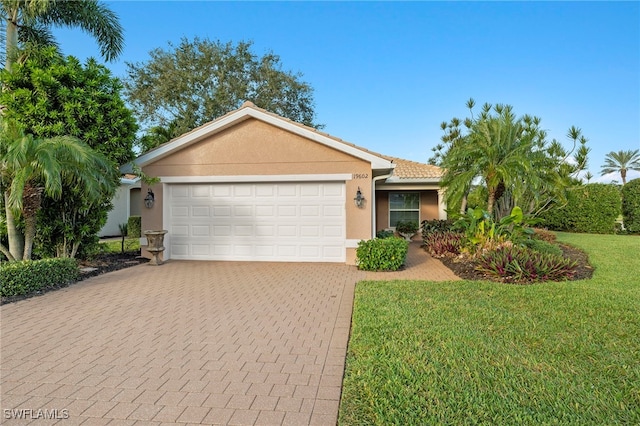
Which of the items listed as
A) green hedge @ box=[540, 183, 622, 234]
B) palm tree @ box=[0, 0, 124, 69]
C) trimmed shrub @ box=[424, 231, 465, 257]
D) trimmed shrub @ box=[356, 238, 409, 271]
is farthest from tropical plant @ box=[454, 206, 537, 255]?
palm tree @ box=[0, 0, 124, 69]

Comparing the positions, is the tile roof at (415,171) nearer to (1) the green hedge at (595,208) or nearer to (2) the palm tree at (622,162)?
(1) the green hedge at (595,208)

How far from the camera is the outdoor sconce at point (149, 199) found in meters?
10.9

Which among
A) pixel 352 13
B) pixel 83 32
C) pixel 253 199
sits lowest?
pixel 253 199

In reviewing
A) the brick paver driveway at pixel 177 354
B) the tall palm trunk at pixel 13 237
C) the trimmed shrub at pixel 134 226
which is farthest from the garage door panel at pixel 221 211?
the trimmed shrub at pixel 134 226

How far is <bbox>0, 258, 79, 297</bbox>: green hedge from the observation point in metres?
6.36

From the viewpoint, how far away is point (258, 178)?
34.6 ft

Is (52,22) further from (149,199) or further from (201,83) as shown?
(201,83)

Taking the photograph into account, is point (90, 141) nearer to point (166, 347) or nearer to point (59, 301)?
point (59, 301)

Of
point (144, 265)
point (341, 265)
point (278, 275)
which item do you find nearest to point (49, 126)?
point (144, 265)

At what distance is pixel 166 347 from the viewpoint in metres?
4.30

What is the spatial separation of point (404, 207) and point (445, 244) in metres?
5.13

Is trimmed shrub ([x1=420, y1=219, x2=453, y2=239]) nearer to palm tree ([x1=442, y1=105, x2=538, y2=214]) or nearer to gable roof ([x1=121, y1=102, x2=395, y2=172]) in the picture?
palm tree ([x1=442, y1=105, x2=538, y2=214])

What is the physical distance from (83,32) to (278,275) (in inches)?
377

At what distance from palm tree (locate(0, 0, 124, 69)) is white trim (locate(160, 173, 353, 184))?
A: 4.56m
